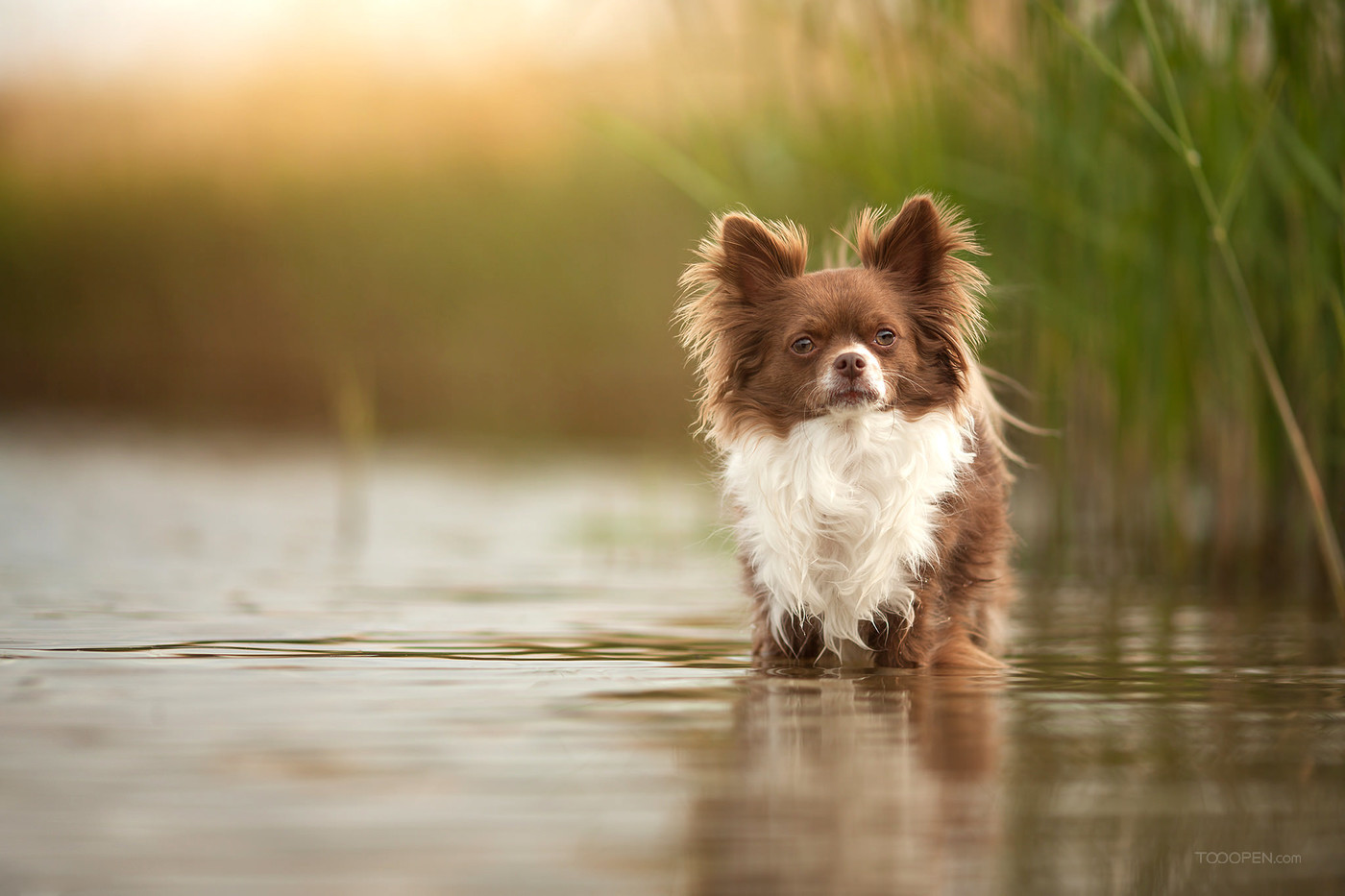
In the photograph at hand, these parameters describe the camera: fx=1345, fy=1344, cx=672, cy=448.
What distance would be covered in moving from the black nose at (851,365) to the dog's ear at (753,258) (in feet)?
1.69

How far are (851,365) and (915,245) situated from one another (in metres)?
0.68

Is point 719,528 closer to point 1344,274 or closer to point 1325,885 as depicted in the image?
point 1344,274

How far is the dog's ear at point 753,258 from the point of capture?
418 cm

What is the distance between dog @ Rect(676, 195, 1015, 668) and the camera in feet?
12.9

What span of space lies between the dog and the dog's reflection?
579mm

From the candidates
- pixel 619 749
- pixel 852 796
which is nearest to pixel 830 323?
pixel 619 749

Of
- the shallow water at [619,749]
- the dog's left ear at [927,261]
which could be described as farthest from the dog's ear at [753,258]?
the shallow water at [619,749]

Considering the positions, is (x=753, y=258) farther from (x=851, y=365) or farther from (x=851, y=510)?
(x=851, y=510)

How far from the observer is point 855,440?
396cm

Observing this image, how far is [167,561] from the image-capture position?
6633 mm

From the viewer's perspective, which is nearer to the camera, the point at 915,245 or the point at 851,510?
the point at 851,510

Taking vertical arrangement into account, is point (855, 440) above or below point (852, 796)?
above

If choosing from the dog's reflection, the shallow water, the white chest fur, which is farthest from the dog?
the dog's reflection

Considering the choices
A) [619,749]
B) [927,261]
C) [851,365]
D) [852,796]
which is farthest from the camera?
[927,261]
